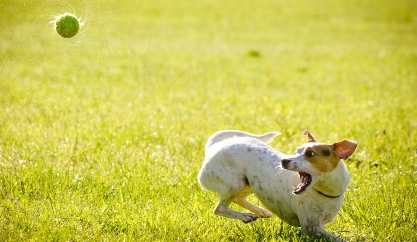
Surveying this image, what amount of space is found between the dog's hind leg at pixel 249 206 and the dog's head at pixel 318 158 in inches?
23.4

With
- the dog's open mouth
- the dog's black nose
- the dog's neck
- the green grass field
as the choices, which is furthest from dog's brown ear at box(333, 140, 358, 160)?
the green grass field

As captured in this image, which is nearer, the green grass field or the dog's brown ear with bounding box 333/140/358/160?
the dog's brown ear with bounding box 333/140/358/160

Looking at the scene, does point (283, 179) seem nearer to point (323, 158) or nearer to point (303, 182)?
point (303, 182)

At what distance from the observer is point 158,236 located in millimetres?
4250

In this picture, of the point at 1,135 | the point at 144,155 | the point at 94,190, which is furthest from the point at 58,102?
the point at 94,190

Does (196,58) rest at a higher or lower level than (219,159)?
higher

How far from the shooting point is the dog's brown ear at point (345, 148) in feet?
13.8

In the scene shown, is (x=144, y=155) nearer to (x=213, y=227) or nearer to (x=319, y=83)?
(x=213, y=227)

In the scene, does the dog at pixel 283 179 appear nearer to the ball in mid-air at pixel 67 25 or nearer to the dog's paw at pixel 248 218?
the dog's paw at pixel 248 218

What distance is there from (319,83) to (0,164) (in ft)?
26.5

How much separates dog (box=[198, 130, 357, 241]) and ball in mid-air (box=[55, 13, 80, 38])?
2.56 m

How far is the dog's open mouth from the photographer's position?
418 centimetres

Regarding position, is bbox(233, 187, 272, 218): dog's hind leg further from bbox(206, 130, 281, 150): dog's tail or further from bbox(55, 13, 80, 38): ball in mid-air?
bbox(55, 13, 80, 38): ball in mid-air

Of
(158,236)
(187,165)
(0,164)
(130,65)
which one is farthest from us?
(130,65)
